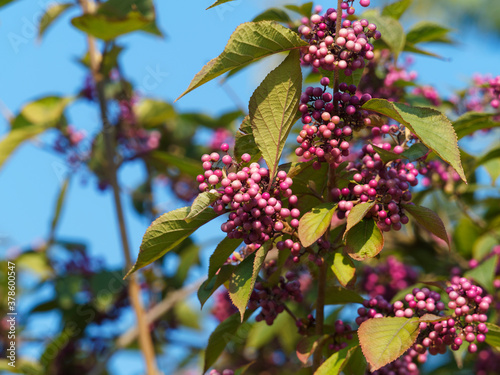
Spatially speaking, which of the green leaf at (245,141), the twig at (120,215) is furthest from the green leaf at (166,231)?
the twig at (120,215)

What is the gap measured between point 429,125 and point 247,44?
0.45 meters

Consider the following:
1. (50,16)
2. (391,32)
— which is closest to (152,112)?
(50,16)

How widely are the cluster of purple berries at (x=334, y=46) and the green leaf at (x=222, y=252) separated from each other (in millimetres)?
487

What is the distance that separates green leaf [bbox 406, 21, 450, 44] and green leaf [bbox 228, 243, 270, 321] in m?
1.55

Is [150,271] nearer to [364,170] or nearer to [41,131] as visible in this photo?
[41,131]

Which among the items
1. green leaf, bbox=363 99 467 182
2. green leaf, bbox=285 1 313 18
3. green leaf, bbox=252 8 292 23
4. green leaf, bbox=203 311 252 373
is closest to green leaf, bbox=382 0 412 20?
green leaf, bbox=285 1 313 18

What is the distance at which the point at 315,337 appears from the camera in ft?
5.01

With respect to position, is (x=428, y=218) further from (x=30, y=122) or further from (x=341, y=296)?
(x=30, y=122)

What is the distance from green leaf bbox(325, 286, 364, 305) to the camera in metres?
1.68

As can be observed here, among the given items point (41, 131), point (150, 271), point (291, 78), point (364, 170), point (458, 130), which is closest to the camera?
point (291, 78)

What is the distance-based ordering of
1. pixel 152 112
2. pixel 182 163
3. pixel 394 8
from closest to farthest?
pixel 394 8 < pixel 182 163 < pixel 152 112

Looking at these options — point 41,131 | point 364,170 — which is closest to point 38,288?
point 41,131

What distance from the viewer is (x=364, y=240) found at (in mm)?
1385

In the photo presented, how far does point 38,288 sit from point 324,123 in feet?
10.3
